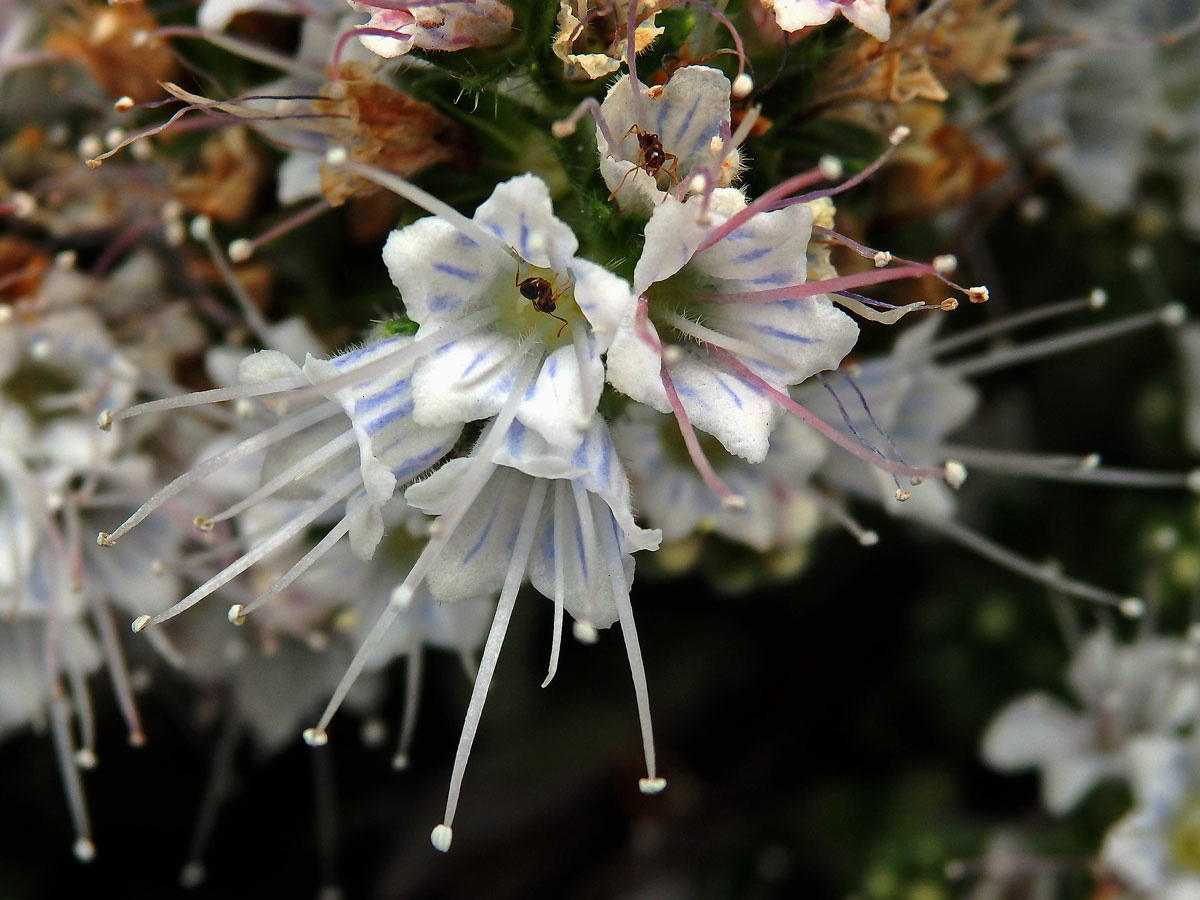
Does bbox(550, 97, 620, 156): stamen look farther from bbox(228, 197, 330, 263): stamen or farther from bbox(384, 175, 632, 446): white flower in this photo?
bbox(228, 197, 330, 263): stamen

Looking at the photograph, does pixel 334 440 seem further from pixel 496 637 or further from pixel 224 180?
pixel 224 180

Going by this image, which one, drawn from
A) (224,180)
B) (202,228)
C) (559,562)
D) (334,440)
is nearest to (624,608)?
(559,562)

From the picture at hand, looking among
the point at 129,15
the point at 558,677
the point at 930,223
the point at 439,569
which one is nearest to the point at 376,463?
the point at 439,569

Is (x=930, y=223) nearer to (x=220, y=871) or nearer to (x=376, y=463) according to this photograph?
(x=376, y=463)

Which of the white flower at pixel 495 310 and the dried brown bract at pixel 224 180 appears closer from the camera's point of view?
the white flower at pixel 495 310

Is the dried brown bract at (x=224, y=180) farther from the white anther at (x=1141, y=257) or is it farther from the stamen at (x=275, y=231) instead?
the white anther at (x=1141, y=257)

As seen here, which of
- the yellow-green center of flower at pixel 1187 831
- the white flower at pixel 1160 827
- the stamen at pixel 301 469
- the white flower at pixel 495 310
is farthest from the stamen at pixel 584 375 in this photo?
the yellow-green center of flower at pixel 1187 831

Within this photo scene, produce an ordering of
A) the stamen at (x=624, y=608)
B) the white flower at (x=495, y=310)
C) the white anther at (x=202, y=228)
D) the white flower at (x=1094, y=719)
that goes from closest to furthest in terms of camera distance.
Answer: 1. the white flower at (x=495, y=310)
2. the stamen at (x=624, y=608)
3. the white anther at (x=202, y=228)
4. the white flower at (x=1094, y=719)

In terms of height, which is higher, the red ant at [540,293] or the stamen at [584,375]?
the red ant at [540,293]
